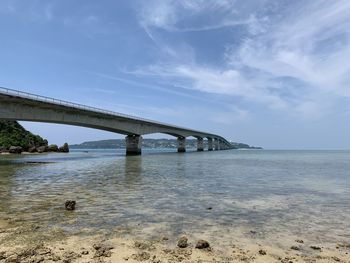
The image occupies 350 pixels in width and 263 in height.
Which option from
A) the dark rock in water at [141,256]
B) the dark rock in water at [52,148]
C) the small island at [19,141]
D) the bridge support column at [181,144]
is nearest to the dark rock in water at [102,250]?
the dark rock in water at [141,256]

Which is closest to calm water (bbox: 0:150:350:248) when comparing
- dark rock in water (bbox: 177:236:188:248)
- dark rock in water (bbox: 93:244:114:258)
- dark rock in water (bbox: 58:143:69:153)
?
dark rock in water (bbox: 177:236:188:248)

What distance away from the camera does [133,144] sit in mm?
85375

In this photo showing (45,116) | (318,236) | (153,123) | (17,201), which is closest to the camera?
(318,236)

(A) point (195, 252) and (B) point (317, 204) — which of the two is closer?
(A) point (195, 252)

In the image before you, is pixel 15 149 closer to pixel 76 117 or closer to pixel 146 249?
pixel 76 117

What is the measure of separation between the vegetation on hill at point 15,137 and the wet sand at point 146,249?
89903mm

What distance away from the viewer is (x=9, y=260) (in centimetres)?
698

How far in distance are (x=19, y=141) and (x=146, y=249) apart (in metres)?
99.5

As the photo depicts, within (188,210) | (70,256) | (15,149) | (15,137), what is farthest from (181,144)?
(70,256)

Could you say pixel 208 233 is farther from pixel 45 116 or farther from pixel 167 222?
pixel 45 116

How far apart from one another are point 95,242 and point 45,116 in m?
47.9

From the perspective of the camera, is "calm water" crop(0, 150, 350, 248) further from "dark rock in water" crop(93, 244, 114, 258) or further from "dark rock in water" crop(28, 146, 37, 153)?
"dark rock in water" crop(28, 146, 37, 153)

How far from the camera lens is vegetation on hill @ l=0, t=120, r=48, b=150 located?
93275mm

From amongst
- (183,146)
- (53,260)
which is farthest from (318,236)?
(183,146)
